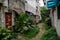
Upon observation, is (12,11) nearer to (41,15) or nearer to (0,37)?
(0,37)

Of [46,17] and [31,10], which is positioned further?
[46,17]

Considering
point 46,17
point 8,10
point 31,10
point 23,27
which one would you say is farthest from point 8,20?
point 46,17

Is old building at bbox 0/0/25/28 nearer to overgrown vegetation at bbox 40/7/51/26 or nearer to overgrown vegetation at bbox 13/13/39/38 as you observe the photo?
overgrown vegetation at bbox 13/13/39/38

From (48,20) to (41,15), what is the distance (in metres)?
5.76

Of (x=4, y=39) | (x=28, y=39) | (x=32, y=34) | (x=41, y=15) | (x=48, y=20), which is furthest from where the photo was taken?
(x=41, y=15)

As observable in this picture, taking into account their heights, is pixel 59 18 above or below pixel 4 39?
above

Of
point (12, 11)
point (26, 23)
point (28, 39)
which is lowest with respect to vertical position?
point (28, 39)

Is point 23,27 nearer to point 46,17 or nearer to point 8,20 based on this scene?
point 8,20

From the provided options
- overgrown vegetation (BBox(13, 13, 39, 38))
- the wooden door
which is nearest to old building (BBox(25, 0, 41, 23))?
overgrown vegetation (BBox(13, 13, 39, 38))

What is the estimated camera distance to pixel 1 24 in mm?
16031

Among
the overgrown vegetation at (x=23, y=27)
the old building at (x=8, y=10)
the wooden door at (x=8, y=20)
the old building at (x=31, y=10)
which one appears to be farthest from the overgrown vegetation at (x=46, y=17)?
the wooden door at (x=8, y=20)

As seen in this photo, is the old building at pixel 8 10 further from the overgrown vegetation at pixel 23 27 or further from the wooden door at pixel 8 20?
the overgrown vegetation at pixel 23 27

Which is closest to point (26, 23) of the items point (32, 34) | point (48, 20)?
point (32, 34)

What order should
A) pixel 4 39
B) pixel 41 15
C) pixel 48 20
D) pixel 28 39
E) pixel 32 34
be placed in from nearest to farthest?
pixel 4 39 < pixel 28 39 < pixel 32 34 < pixel 48 20 < pixel 41 15
